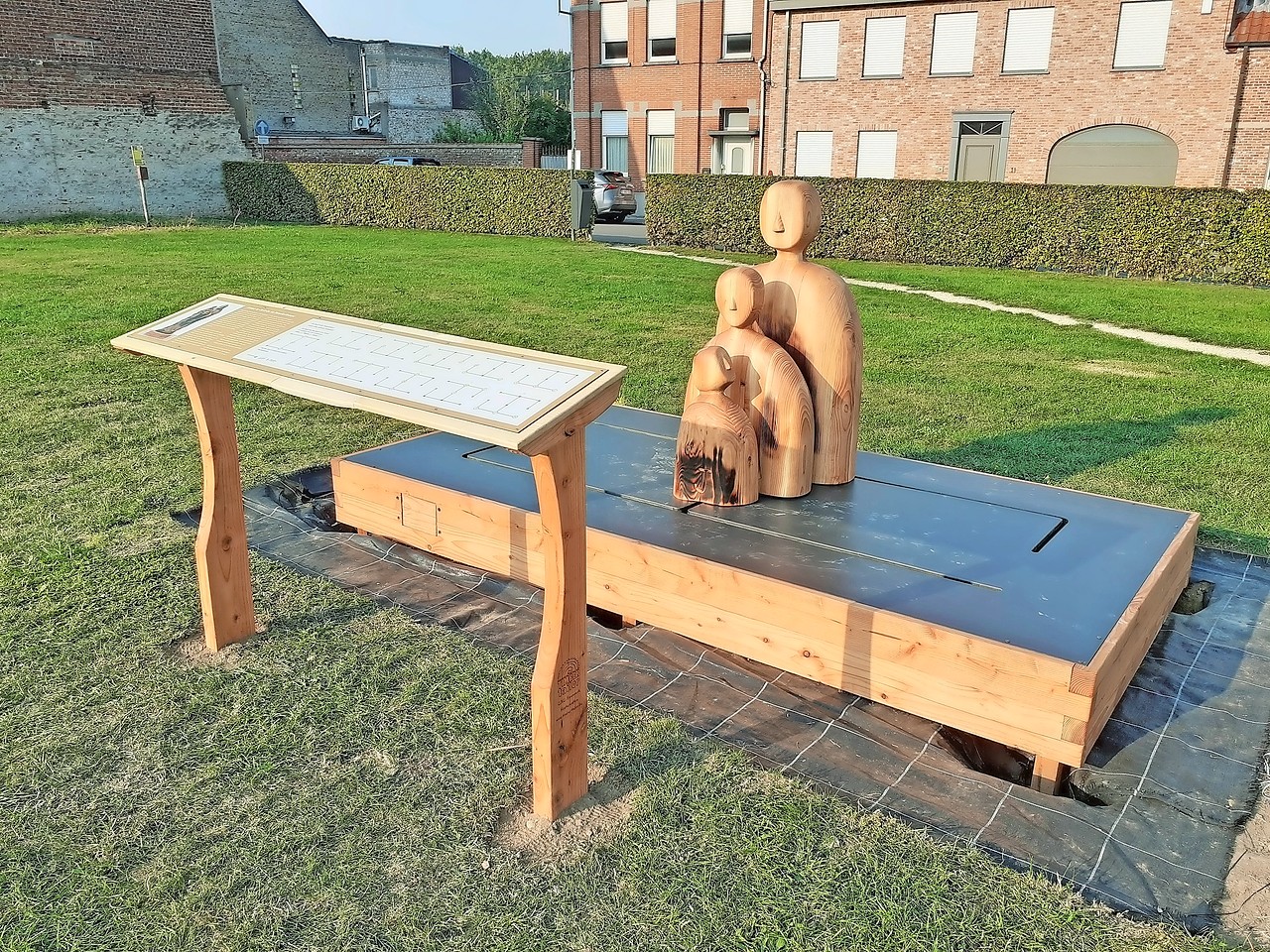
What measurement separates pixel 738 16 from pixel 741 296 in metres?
25.9

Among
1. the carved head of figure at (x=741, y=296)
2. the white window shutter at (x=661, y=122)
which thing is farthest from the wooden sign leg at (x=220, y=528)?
the white window shutter at (x=661, y=122)

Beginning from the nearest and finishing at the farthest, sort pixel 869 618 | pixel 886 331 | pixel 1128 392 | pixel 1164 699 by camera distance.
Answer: pixel 869 618, pixel 1164 699, pixel 1128 392, pixel 886 331

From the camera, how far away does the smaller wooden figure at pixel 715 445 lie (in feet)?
11.2

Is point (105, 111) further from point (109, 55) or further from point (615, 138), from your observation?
point (615, 138)

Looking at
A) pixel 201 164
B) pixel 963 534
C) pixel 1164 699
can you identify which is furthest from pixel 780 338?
pixel 201 164

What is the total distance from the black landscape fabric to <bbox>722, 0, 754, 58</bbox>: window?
25.6m

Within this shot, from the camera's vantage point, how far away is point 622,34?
2830 centimetres

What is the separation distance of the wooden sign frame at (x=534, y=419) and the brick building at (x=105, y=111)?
20662mm

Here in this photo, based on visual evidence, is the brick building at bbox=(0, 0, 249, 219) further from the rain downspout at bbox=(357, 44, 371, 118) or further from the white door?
the rain downspout at bbox=(357, 44, 371, 118)

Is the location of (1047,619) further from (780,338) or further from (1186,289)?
(1186,289)

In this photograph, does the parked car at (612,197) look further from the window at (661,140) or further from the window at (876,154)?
the window at (661,140)

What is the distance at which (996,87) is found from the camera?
21.6 meters

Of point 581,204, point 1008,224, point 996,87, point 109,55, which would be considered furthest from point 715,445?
point 109,55

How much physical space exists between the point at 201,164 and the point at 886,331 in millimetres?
18970
